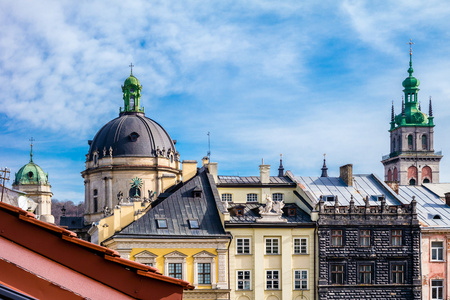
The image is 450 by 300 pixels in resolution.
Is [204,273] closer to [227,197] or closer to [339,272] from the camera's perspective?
[227,197]

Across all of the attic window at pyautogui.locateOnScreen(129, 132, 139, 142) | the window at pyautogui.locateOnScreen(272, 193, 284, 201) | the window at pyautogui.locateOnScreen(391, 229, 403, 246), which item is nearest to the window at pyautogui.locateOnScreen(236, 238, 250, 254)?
the window at pyautogui.locateOnScreen(272, 193, 284, 201)

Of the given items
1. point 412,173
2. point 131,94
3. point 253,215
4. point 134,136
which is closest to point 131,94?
point 131,94

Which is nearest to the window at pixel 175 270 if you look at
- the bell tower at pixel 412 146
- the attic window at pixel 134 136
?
the attic window at pixel 134 136

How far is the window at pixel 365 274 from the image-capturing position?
55812 millimetres

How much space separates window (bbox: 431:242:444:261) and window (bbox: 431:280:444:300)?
1.88 m

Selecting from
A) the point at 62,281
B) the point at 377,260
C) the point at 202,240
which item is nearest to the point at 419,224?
the point at 377,260

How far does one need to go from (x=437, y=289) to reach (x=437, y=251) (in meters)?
3.10

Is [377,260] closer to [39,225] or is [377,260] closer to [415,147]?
[39,225]

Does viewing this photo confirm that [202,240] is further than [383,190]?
No

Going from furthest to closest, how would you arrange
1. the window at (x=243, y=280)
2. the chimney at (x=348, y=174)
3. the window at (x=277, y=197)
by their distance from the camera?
the chimney at (x=348, y=174) < the window at (x=277, y=197) < the window at (x=243, y=280)

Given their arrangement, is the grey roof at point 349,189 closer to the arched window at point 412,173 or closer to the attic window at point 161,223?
the attic window at point 161,223

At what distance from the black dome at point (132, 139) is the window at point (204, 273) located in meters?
39.5

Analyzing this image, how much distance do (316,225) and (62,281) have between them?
1743 inches

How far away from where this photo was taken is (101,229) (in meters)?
57.0
